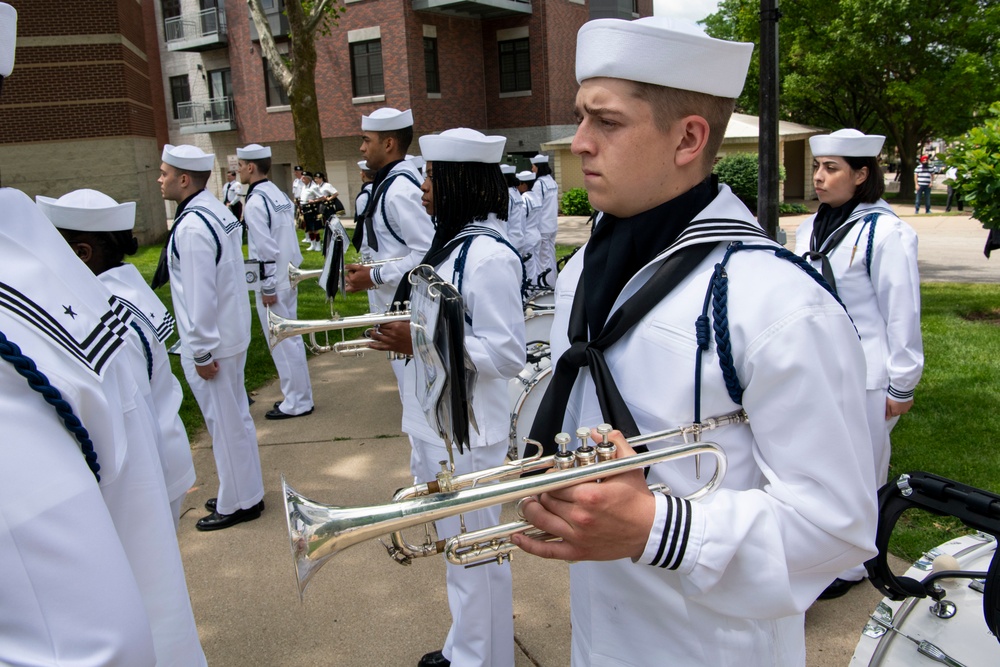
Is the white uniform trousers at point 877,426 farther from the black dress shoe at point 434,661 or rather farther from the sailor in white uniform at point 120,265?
the sailor in white uniform at point 120,265

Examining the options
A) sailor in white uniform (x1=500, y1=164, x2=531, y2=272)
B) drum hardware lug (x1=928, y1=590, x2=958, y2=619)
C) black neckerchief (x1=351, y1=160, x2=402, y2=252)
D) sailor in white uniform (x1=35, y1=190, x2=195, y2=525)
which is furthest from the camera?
sailor in white uniform (x1=500, y1=164, x2=531, y2=272)

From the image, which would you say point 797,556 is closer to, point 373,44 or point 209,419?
point 209,419

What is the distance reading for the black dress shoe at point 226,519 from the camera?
5133 millimetres

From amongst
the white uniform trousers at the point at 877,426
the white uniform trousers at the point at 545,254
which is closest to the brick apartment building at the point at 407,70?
the white uniform trousers at the point at 545,254

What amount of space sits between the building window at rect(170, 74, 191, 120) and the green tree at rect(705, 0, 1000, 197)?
2412 centimetres

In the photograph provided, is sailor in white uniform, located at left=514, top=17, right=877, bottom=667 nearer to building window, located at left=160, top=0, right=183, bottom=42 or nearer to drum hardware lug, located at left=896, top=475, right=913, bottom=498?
drum hardware lug, located at left=896, top=475, right=913, bottom=498

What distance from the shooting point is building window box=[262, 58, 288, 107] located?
3164 cm

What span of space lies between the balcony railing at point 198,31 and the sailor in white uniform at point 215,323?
30648mm

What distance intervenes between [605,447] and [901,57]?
100 ft

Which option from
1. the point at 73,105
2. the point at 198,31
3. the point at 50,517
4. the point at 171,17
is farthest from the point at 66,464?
the point at 171,17

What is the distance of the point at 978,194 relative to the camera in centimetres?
827

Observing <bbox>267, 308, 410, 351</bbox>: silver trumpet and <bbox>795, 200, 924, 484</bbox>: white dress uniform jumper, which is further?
<bbox>795, 200, 924, 484</bbox>: white dress uniform jumper

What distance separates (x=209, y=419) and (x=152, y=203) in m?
18.4

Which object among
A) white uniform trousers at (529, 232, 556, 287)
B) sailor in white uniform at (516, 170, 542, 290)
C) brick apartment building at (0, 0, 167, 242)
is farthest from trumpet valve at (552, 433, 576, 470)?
brick apartment building at (0, 0, 167, 242)
